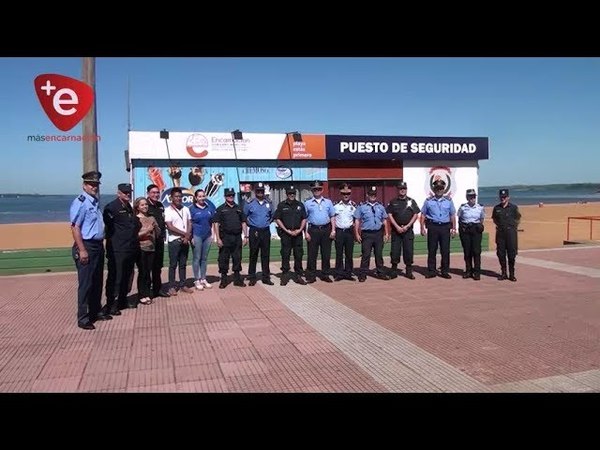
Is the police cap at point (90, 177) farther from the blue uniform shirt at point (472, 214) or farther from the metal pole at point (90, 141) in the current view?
the blue uniform shirt at point (472, 214)

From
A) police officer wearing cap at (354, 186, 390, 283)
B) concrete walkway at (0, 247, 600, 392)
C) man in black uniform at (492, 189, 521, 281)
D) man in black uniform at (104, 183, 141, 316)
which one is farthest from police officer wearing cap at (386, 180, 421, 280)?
man in black uniform at (104, 183, 141, 316)

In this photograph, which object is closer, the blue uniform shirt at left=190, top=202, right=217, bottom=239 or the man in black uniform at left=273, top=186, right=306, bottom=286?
the blue uniform shirt at left=190, top=202, right=217, bottom=239

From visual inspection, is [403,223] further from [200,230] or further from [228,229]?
[200,230]

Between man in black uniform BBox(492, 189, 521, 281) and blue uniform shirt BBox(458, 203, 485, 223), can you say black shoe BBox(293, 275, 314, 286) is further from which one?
man in black uniform BBox(492, 189, 521, 281)

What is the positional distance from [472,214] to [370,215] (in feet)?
6.14

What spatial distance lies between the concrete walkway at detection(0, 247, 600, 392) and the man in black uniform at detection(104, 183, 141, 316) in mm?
411

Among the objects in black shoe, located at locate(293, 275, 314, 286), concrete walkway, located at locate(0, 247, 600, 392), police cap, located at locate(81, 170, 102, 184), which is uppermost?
police cap, located at locate(81, 170, 102, 184)

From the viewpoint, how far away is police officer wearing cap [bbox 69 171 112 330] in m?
5.79

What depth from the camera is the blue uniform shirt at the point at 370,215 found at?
28.6 feet

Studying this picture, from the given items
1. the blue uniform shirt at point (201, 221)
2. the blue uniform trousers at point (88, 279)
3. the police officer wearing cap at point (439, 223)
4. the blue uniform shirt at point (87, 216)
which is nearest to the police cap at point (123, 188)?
the blue uniform shirt at point (87, 216)

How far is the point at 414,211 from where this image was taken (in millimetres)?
8906

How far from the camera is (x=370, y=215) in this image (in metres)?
8.73
